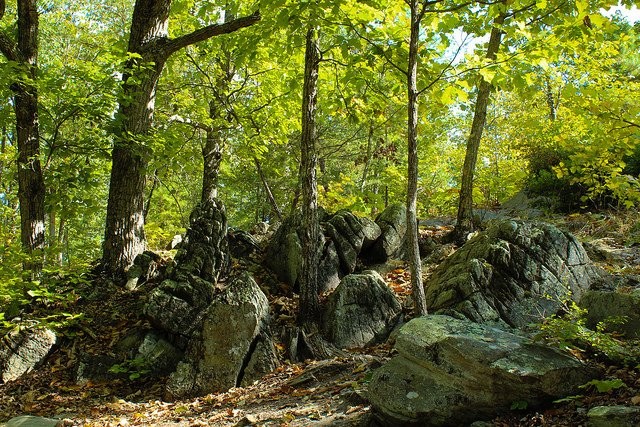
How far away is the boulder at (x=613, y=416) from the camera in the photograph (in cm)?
255

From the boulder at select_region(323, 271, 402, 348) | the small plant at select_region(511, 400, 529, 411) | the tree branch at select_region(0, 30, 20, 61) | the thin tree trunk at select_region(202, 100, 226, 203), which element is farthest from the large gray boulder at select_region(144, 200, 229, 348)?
the small plant at select_region(511, 400, 529, 411)

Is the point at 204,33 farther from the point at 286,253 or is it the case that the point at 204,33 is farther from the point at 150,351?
the point at 150,351

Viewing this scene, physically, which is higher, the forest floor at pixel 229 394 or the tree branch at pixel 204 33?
the tree branch at pixel 204 33

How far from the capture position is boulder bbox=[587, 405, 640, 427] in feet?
8.36

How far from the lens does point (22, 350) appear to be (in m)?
6.27

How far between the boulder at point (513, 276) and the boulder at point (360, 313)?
0.64m

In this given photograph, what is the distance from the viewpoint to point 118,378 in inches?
238

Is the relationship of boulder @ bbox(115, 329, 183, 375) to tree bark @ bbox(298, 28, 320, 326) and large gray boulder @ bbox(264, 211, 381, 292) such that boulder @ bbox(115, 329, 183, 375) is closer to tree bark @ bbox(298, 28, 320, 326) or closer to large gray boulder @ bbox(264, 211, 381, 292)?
tree bark @ bbox(298, 28, 320, 326)

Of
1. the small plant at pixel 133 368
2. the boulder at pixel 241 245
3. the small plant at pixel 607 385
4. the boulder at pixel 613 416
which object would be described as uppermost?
the boulder at pixel 241 245

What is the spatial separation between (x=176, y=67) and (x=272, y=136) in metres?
5.57

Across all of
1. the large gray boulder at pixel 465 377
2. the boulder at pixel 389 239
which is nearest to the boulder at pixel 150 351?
the large gray boulder at pixel 465 377

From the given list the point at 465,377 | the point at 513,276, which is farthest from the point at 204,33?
the point at 465,377

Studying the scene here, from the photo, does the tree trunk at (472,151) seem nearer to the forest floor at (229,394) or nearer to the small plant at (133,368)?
the forest floor at (229,394)

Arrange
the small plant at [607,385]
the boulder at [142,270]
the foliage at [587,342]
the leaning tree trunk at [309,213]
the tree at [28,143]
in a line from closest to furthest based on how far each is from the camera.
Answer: the small plant at [607,385]
the foliage at [587,342]
the leaning tree trunk at [309,213]
the tree at [28,143]
the boulder at [142,270]
